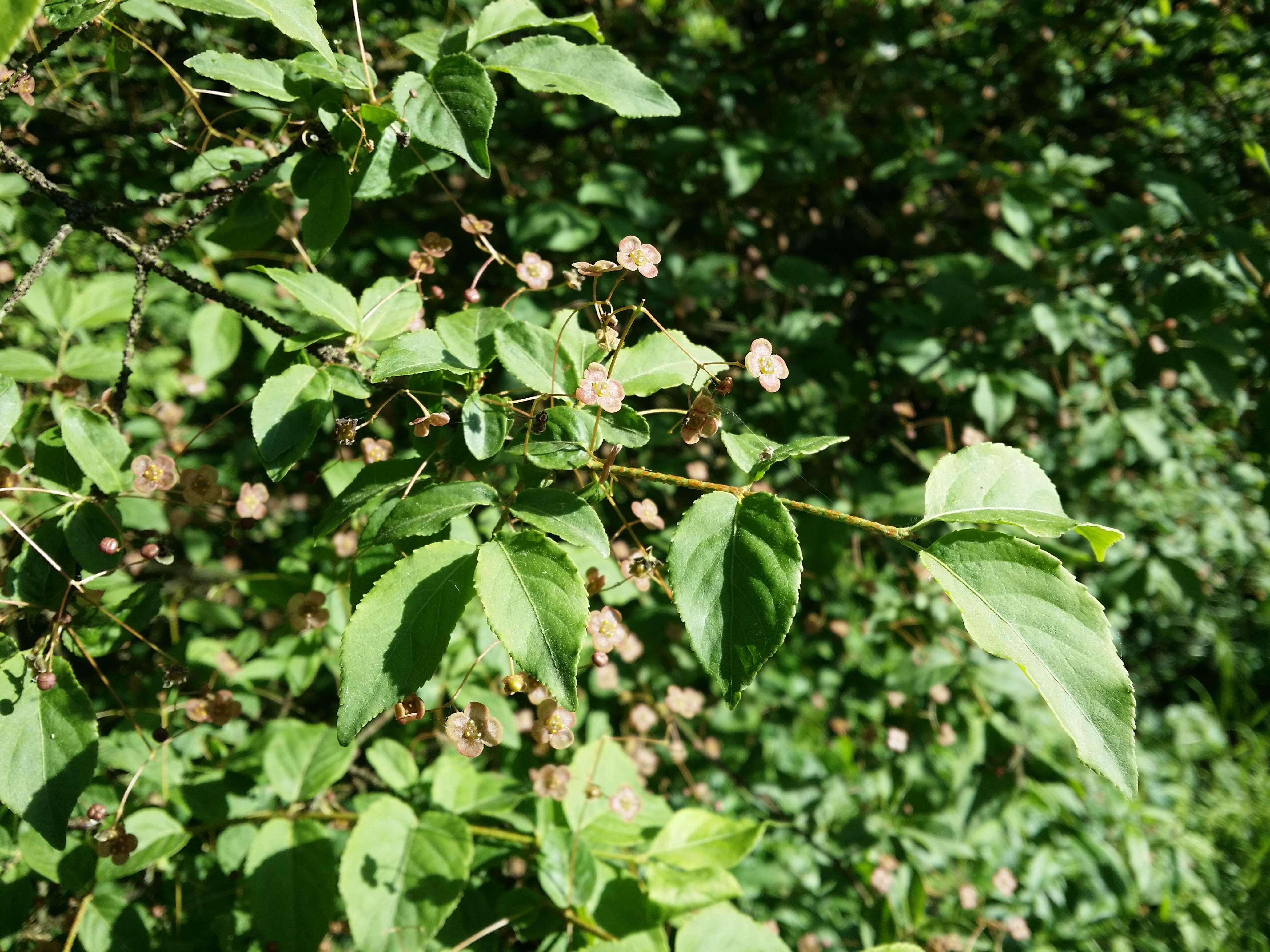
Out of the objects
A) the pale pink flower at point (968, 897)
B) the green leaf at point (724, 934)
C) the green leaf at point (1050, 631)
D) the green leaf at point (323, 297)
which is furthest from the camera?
the pale pink flower at point (968, 897)

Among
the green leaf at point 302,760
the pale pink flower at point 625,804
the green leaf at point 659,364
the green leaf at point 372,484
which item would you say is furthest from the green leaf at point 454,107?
the pale pink flower at point 625,804

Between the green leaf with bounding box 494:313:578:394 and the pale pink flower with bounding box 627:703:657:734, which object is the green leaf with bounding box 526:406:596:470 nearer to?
the green leaf with bounding box 494:313:578:394

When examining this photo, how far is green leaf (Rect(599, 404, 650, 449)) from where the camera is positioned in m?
0.87

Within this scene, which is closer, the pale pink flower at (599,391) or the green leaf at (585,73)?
the pale pink flower at (599,391)

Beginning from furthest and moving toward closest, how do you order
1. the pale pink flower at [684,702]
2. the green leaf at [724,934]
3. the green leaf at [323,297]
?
the pale pink flower at [684,702], the green leaf at [724,934], the green leaf at [323,297]

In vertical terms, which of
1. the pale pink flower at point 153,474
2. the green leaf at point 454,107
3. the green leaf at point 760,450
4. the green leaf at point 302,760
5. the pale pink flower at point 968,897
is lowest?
the pale pink flower at point 968,897

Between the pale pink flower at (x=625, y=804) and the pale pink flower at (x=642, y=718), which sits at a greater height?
the pale pink flower at (x=625, y=804)

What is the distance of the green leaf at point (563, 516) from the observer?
79cm

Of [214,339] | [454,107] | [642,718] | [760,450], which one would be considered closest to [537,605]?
[760,450]

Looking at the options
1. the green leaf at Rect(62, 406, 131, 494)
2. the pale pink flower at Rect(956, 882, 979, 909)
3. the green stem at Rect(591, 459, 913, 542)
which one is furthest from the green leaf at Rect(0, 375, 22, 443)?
the pale pink flower at Rect(956, 882, 979, 909)

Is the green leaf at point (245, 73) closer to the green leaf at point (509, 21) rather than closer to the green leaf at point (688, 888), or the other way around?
the green leaf at point (509, 21)

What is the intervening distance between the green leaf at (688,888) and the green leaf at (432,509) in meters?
0.83

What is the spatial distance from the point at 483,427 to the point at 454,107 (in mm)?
428

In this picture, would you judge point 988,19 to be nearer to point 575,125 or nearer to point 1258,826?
point 575,125
